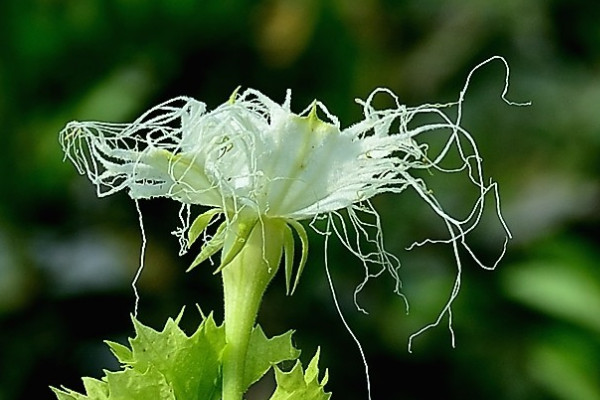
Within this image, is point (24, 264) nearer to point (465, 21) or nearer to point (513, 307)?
point (513, 307)

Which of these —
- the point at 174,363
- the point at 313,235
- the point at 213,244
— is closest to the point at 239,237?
the point at 213,244

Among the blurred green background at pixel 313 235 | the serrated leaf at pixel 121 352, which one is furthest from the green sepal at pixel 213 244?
the blurred green background at pixel 313 235

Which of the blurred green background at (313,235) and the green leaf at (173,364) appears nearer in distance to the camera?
the green leaf at (173,364)

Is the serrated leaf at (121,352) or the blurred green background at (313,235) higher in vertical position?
the serrated leaf at (121,352)

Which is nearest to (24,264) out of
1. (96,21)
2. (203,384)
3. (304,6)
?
(96,21)

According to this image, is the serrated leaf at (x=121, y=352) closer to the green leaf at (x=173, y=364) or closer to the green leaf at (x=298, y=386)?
the green leaf at (x=173, y=364)

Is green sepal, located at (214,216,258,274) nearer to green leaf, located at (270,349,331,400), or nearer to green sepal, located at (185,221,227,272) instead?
green sepal, located at (185,221,227,272)

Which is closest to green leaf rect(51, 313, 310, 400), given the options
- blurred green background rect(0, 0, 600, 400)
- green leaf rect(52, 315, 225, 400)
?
green leaf rect(52, 315, 225, 400)
